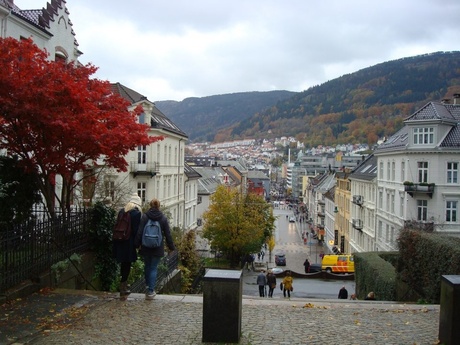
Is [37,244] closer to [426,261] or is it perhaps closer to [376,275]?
[426,261]

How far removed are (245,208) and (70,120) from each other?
1509 inches

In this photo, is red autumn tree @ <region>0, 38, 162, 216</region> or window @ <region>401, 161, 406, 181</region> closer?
red autumn tree @ <region>0, 38, 162, 216</region>

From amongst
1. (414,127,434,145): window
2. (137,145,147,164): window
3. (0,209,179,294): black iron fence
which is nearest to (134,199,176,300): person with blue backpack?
(0,209,179,294): black iron fence

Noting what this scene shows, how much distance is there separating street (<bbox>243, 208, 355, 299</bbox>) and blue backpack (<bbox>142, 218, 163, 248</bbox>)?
20819 millimetres

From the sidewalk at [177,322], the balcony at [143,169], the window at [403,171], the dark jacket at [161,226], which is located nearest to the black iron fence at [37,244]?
the sidewalk at [177,322]

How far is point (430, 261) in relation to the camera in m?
14.8

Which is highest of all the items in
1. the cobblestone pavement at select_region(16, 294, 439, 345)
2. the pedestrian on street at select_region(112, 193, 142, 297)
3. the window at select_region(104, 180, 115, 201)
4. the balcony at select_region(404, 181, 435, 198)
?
the balcony at select_region(404, 181, 435, 198)

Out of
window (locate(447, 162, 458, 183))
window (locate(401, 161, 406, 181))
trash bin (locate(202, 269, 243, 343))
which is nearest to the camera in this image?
trash bin (locate(202, 269, 243, 343))

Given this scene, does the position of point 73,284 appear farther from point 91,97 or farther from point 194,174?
point 194,174

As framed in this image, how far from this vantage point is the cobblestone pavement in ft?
25.9

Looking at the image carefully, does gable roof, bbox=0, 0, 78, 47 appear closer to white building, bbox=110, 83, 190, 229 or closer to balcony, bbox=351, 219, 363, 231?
white building, bbox=110, 83, 190, 229

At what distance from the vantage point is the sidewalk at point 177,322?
311 inches

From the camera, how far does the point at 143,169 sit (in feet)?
134

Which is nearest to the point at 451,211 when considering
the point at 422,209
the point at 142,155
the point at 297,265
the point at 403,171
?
the point at 422,209
